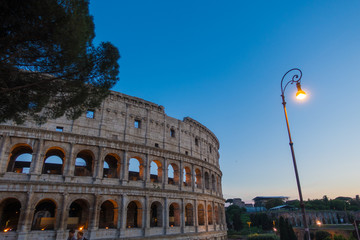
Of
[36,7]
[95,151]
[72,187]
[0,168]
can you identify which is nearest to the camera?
[36,7]

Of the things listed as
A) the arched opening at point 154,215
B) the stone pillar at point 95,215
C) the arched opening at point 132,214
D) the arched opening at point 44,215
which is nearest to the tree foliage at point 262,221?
the arched opening at point 154,215

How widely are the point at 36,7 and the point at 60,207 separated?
14.7m

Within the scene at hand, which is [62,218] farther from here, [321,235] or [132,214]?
[321,235]

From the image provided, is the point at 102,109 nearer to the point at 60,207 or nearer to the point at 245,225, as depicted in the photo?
the point at 60,207

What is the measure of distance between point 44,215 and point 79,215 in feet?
9.40

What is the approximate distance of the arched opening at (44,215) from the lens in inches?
781

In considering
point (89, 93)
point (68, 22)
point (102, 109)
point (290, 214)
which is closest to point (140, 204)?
point (102, 109)

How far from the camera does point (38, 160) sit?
1827 cm

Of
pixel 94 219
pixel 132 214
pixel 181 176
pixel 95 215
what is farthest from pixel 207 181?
pixel 94 219

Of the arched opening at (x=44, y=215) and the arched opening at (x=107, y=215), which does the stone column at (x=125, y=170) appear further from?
the arched opening at (x=44, y=215)

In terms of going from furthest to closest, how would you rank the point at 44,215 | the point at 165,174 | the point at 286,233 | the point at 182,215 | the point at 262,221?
1. the point at 262,221
2. the point at 286,233
3. the point at 182,215
4. the point at 165,174
5. the point at 44,215

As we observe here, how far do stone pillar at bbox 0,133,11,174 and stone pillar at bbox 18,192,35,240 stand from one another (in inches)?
103

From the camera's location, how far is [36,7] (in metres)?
8.57

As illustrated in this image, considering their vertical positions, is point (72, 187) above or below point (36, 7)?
below
